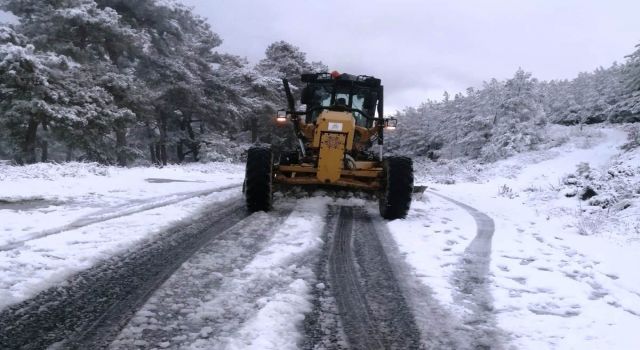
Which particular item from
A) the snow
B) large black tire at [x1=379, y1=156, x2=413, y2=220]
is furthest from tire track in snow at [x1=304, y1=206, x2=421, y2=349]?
large black tire at [x1=379, y1=156, x2=413, y2=220]

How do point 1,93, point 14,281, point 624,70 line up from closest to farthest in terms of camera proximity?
1. point 14,281
2. point 1,93
3. point 624,70

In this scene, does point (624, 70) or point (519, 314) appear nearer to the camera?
point (519, 314)

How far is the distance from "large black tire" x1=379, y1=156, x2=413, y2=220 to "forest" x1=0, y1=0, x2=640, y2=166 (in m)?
11.0

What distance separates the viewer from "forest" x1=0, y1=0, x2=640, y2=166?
14141 millimetres

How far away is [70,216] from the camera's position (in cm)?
553

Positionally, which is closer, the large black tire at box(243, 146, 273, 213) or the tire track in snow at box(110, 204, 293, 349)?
the tire track in snow at box(110, 204, 293, 349)

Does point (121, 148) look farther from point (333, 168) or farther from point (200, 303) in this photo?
point (200, 303)

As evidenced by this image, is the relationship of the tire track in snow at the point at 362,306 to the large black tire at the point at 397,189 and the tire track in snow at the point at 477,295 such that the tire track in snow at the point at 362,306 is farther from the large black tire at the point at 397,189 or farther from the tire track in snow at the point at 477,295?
the large black tire at the point at 397,189

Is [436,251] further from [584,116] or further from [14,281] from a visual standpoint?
[584,116]

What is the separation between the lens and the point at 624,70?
2583cm

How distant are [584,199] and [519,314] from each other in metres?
8.40

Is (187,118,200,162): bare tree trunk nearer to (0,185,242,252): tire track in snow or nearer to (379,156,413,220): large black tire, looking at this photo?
(0,185,242,252): tire track in snow

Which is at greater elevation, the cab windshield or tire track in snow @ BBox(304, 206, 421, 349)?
the cab windshield

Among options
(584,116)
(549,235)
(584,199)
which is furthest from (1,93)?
(584,116)
